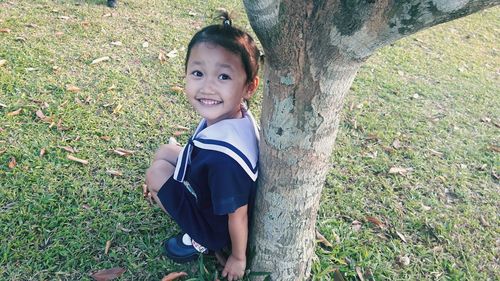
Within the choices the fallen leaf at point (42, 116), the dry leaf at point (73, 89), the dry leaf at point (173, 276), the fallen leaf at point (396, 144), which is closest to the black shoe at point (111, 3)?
the dry leaf at point (73, 89)

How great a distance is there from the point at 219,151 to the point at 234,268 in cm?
63

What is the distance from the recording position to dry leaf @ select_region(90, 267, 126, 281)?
2025 mm

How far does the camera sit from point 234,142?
171 centimetres

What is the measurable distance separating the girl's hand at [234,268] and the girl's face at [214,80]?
669 mm

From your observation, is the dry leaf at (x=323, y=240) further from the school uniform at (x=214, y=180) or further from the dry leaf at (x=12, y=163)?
the dry leaf at (x=12, y=163)

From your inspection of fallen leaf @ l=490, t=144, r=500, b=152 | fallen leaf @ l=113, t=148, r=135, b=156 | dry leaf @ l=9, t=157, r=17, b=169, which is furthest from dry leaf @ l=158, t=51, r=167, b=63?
fallen leaf @ l=490, t=144, r=500, b=152

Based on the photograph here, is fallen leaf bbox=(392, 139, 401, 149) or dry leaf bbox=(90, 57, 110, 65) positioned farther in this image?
dry leaf bbox=(90, 57, 110, 65)

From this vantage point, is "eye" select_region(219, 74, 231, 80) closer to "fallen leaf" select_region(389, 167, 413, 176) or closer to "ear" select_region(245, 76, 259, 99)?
"ear" select_region(245, 76, 259, 99)

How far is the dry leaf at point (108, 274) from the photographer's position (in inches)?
79.7

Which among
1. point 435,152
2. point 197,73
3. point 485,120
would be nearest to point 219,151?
point 197,73

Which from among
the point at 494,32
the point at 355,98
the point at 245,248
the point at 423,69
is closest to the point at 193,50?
the point at 245,248

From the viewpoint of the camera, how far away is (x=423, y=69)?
4422 mm

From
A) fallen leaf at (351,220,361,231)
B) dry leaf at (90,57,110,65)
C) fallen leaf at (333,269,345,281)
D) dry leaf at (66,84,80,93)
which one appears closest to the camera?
fallen leaf at (333,269,345,281)

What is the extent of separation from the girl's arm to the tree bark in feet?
0.24
